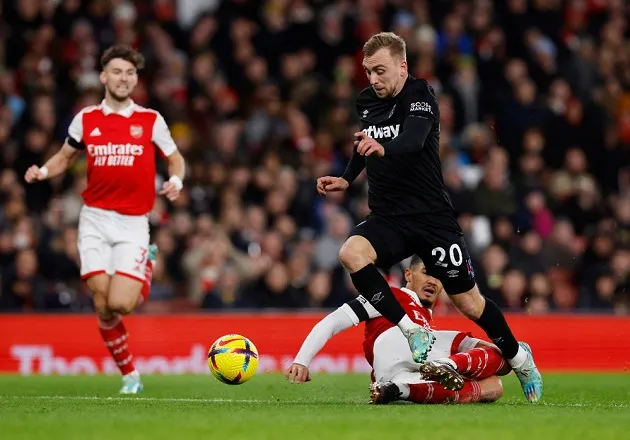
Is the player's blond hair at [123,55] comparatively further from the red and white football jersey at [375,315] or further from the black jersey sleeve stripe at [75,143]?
the red and white football jersey at [375,315]

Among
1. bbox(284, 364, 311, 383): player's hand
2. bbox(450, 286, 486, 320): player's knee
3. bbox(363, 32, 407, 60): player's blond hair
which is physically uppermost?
bbox(363, 32, 407, 60): player's blond hair

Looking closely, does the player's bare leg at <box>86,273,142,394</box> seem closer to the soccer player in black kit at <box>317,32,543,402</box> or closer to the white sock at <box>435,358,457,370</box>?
the soccer player in black kit at <box>317,32,543,402</box>

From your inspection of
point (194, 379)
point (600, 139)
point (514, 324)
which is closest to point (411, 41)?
point (600, 139)

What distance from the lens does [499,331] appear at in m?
8.94

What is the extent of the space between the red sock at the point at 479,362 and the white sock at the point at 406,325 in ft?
1.11

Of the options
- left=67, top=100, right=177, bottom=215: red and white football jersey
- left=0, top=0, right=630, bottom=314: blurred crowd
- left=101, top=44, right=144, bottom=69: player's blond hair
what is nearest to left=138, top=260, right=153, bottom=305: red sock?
left=67, top=100, right=177, bottom=215: red and white football jersey

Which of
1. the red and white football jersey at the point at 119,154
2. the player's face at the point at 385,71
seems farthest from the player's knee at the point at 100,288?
the player's face at the point at 385,71

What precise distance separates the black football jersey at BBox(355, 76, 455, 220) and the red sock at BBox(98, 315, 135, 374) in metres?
2.94

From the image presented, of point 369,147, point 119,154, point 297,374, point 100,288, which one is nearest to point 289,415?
point 297,374

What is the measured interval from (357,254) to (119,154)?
3140 mm

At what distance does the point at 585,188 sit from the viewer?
58.4ft

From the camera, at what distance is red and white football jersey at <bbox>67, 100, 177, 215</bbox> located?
1085cm

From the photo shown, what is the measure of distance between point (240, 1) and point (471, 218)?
5196mm

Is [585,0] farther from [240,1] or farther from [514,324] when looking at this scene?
[514,324]
